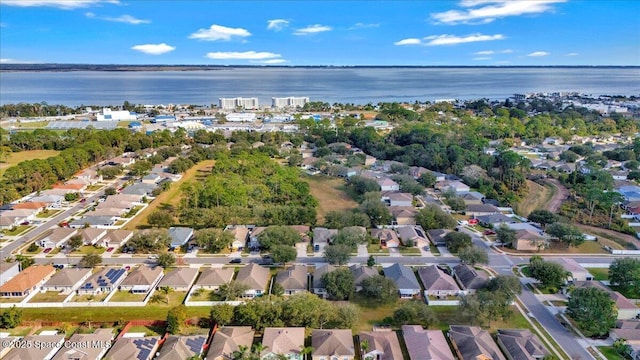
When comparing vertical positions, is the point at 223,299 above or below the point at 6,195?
below

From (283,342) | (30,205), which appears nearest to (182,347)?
(283,342)

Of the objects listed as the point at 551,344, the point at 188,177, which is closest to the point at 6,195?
the point at 188,177

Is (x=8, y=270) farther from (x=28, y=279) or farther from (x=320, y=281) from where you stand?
(x=320, y=281)

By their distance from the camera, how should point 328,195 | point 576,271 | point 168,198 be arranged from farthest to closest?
1. point 328,195
2. point 168,198
3. point 576,271

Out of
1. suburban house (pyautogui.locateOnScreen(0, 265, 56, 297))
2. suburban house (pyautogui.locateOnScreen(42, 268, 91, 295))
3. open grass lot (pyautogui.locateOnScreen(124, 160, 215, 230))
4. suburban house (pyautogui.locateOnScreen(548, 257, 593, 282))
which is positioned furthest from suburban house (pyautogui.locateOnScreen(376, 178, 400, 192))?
suburban house (pyautogui.locateOnScreen(0, 265, 56, 297))

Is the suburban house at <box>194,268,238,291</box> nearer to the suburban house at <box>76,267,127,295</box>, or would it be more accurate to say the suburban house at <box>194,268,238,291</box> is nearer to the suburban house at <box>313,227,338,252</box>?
the suburban house at <box>76,267,127,295</box>

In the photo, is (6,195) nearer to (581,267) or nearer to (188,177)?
(188,177)

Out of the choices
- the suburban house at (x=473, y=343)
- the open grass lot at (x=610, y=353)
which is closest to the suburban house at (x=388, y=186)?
the suburban house at (x=473, y=343)
